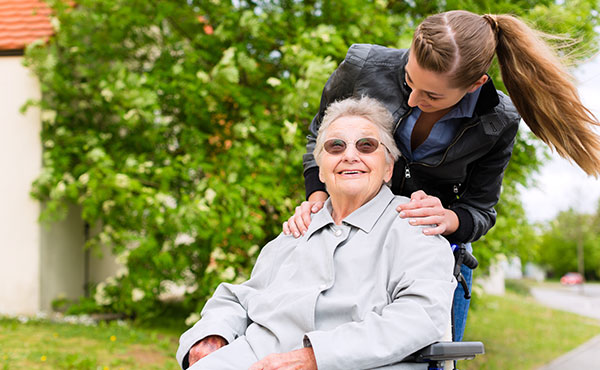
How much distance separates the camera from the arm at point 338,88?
98.9 inches

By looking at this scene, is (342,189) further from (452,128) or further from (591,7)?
(591,7)

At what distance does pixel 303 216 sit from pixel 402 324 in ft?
2.39

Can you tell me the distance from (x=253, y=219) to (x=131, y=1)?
9.25 ft

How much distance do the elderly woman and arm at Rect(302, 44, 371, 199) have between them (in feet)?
0.49

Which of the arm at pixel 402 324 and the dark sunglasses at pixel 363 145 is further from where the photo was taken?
the dark sunglasses at pixel 363 145

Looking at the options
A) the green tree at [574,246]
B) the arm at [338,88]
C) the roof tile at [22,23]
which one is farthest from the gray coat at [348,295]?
the green tree at [574,246]

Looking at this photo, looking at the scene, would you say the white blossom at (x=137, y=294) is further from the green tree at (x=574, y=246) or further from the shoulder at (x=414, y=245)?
the green tree at (x=574, y=246)

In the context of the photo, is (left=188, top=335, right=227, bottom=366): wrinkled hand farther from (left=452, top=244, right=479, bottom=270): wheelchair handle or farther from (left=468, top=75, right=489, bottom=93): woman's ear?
(left=468, top=75, right=489, bottom=93): woman's ear

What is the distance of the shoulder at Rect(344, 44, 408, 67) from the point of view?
245 centimetres

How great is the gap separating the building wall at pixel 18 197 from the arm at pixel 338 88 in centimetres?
601

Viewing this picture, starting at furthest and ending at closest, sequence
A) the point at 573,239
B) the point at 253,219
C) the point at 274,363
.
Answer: the point at 573,239
the point at 253,219
the point at 274,363

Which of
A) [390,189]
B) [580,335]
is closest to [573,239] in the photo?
[580,335]

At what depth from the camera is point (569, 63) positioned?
2.18m

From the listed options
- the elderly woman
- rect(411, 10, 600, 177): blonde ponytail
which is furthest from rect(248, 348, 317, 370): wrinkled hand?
rect(411, 10, 600, 177): blonde ponytail
